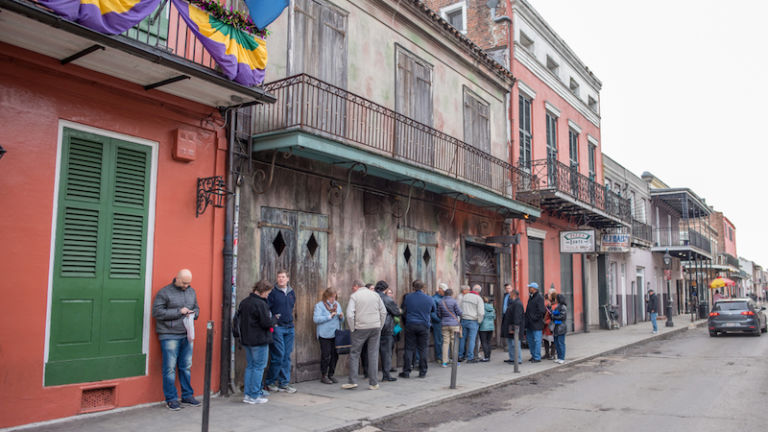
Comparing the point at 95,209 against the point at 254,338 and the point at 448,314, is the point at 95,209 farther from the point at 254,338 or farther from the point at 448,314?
the point at 448,314

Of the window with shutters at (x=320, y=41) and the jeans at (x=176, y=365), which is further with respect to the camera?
the window with shutters at (x=320, y=41)

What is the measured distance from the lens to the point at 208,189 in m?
8.16

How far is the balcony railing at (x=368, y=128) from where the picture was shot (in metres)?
9.16

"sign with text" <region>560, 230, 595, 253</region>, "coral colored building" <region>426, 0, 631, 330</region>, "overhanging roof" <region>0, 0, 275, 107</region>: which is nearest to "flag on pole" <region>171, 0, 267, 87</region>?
"overhanging roof" <region>0, 0, 275, 107</region>

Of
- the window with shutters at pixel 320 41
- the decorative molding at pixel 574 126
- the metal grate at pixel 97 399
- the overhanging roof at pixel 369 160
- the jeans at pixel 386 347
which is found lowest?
the metal grate at pixel 97 399

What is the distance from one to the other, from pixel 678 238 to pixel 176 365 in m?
36.2

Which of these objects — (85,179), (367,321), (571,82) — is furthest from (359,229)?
(571,82)

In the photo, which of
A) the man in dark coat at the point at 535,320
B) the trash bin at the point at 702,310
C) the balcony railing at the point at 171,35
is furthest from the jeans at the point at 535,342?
the trash bin at the point at 702,310

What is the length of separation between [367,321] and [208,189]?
124 inches

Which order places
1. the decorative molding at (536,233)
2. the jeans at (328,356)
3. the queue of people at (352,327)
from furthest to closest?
the decorative molding at (536,233), the jeans at (328,356), the queue of people at (352,327)

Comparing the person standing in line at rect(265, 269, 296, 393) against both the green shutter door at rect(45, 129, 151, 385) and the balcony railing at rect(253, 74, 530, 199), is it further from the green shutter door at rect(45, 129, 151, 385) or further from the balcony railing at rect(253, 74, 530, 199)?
the balcony railing at rect(253, 74, 530, 199)

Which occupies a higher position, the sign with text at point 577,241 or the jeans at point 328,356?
the sign with text at point 577,241

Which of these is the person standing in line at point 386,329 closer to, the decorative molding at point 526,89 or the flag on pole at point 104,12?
the flag on pole at point 104,12

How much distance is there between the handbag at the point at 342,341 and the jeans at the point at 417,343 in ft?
4.07
